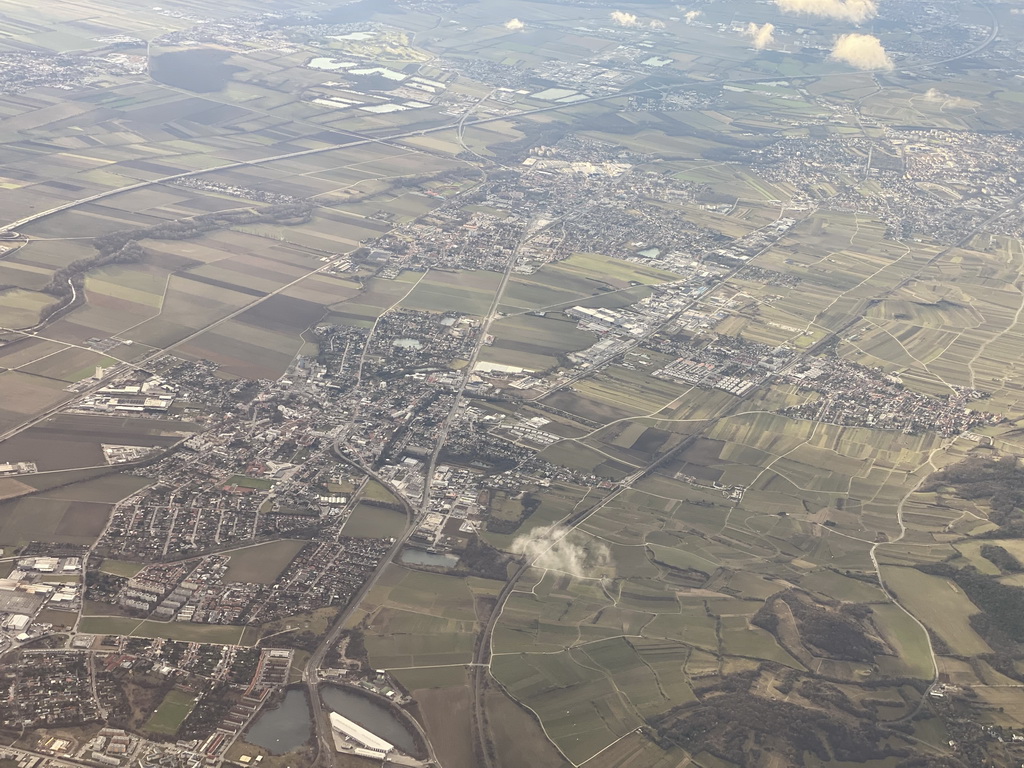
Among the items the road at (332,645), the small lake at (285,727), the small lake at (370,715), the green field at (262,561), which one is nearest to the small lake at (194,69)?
the road at (332,645)

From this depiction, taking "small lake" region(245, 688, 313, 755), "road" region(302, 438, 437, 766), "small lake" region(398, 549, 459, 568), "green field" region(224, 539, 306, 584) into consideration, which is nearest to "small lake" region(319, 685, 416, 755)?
"road" region(302, 438, 437, 766)

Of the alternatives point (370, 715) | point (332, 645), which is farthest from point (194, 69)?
point (370, 715)

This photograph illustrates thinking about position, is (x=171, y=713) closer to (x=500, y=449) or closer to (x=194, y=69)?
(x=500, y=449)

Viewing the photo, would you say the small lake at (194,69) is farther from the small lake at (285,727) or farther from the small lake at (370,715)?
the small lake at (285,727)

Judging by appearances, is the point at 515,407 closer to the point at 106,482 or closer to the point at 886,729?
the point at 106,482

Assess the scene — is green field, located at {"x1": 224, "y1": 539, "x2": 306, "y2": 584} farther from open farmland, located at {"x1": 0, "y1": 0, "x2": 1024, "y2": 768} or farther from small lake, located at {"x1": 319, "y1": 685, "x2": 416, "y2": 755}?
small lake, located at {"x1": 319, "y1": 685, "x2": 416, "y2": 755}

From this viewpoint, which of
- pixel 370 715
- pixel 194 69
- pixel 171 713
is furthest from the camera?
pixel 194 69

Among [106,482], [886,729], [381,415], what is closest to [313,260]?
[381,415]
